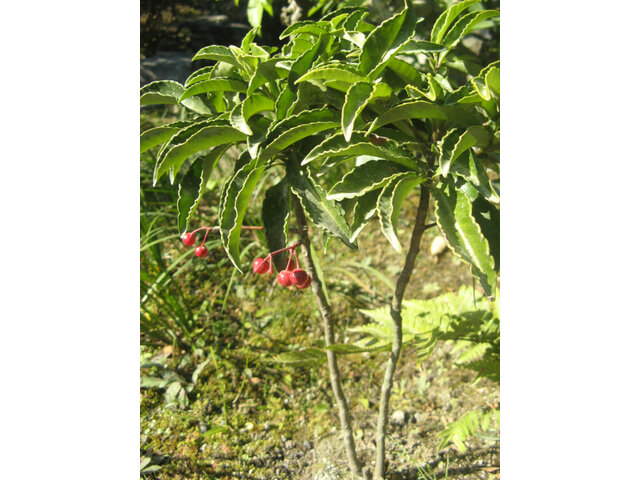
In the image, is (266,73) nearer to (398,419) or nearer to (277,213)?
(277,213)

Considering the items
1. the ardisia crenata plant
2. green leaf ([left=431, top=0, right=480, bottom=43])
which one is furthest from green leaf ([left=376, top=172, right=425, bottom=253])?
green leaf ([left=431, top=0, right=480, bottom=43])

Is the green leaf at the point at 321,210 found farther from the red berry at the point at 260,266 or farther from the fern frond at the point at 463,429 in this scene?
the fern frond at the point at 463,429

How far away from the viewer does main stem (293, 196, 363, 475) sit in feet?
4.35

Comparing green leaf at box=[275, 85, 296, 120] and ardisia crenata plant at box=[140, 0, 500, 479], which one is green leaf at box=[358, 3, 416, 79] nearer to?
ardisia crenata plant at box=[140, 0, 500, 479]

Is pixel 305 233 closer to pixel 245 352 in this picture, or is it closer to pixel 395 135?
pixel 395 135

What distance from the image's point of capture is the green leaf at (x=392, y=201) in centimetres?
95

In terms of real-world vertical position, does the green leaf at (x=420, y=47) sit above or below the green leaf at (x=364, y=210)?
above

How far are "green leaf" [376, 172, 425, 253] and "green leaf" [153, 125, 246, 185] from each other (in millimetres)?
310

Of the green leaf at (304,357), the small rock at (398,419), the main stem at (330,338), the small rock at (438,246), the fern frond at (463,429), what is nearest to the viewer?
the main stem at (330,338)

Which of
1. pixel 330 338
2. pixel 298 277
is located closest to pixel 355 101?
pixel 298 277

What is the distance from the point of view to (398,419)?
196 cm

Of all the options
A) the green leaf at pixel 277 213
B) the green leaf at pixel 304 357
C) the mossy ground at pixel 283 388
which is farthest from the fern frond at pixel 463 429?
the green leaf at pixel 277 213

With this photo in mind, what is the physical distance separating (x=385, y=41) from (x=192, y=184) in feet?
1.70

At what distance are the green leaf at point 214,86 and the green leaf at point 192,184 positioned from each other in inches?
4.7
